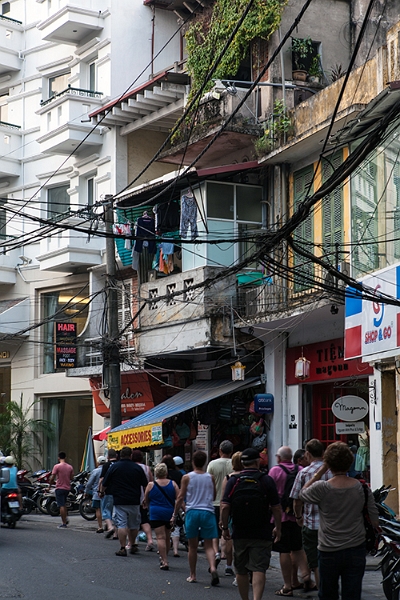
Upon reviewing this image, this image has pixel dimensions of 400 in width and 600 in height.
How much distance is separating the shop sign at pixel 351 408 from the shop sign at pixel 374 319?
845 millimetres

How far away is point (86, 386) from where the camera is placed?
28.5 meters

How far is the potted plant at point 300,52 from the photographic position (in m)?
21.3

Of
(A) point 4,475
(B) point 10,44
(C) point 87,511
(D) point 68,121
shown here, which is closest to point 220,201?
(C) point 87,511

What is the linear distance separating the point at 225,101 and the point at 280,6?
2458 mm

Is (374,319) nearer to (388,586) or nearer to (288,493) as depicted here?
(288,493)

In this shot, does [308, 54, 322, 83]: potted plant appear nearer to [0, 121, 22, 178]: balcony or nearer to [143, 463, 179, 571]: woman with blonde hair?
[143, 463, 179, 571]: woman with blonde hair

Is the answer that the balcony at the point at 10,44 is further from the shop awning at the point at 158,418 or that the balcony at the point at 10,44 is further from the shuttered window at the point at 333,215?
the shuttered window at the point at 333,215

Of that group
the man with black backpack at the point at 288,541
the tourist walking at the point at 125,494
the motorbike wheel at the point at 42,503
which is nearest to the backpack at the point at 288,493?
the man with black backpack at the point at 288,541

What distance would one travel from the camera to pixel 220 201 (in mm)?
21203

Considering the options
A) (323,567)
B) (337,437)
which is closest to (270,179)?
(337,437)

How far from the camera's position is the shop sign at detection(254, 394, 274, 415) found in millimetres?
20344

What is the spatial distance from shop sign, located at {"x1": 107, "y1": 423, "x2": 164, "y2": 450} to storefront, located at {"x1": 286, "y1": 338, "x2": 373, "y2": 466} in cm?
319

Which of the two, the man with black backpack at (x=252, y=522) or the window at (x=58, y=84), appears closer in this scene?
the man with black backpack at (x=252, y=522)

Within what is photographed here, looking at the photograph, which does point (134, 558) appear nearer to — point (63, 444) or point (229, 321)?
point (229, 321)
